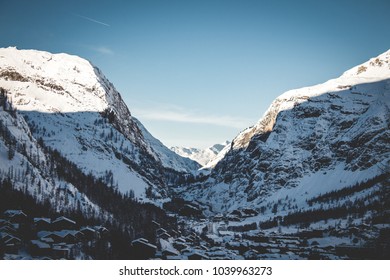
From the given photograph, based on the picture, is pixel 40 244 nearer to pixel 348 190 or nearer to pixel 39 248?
pixel 39 248

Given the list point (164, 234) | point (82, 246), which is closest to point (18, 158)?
point (164, 234)

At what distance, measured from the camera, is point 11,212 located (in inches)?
2222

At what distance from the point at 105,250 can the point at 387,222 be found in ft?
216

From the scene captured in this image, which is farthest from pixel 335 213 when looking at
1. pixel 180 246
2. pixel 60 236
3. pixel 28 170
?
pixel 60 236

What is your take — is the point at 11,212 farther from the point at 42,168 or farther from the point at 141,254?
the point at 42,168

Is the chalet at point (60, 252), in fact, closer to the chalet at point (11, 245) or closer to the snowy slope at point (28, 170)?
the chalet at point (11, 245)

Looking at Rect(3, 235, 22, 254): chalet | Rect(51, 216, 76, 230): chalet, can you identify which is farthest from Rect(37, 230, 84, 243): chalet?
Rect(3, 235, 22, 254): chalet

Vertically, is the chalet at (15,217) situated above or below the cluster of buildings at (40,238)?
above

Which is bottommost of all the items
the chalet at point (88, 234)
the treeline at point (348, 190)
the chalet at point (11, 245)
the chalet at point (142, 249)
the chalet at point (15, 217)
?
the chalet at point (142, 249)

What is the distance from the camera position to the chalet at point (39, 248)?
40.0 metres

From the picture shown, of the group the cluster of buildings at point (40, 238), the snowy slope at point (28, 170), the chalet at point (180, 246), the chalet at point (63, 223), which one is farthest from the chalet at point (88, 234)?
the snowy slope at point (28, 170)

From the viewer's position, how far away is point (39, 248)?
40562 millimetres

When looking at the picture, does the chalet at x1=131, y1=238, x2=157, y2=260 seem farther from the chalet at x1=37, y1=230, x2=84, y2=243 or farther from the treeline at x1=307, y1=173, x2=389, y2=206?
the treeline at x1=307, y1=173, x2=389, y2=206
